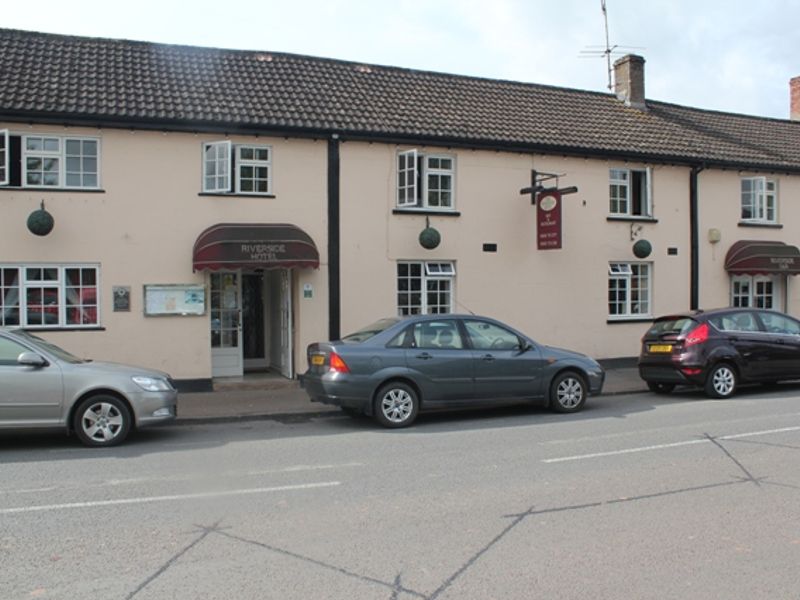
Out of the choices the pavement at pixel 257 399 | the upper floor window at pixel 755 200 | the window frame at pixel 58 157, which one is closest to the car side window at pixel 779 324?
the pavement at pixel 257 399

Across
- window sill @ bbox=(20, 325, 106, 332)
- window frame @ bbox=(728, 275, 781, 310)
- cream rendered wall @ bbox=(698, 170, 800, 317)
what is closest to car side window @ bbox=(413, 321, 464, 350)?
window sill @ bbox=(20, 325, 106, 332)

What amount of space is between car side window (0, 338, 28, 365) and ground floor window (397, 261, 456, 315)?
26.0 feet

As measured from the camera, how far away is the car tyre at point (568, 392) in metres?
11.4

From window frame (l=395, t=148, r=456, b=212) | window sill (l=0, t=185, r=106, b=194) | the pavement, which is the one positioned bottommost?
the pavement

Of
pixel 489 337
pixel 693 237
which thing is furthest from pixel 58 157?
pixel 693 237

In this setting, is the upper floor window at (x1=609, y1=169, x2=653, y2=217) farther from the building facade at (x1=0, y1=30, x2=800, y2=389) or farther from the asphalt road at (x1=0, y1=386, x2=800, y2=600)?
the asphalt road at (x1=0, y1=386, x2=800, y2=600)

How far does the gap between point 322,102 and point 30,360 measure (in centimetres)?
853

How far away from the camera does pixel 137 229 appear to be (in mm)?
13438

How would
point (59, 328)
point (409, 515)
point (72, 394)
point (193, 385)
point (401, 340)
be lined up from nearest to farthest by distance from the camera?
point (409, 515), point (72, 394), point (401, 340), point (59, 328), point (193, 385)

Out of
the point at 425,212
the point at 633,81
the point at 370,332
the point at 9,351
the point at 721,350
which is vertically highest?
the point at 633,81

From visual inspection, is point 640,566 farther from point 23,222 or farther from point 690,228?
point 690,228

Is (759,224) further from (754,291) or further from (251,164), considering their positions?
(251,164)

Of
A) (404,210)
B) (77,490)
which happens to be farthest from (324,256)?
(77,490)

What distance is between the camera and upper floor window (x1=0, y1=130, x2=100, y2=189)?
12.8 meters
